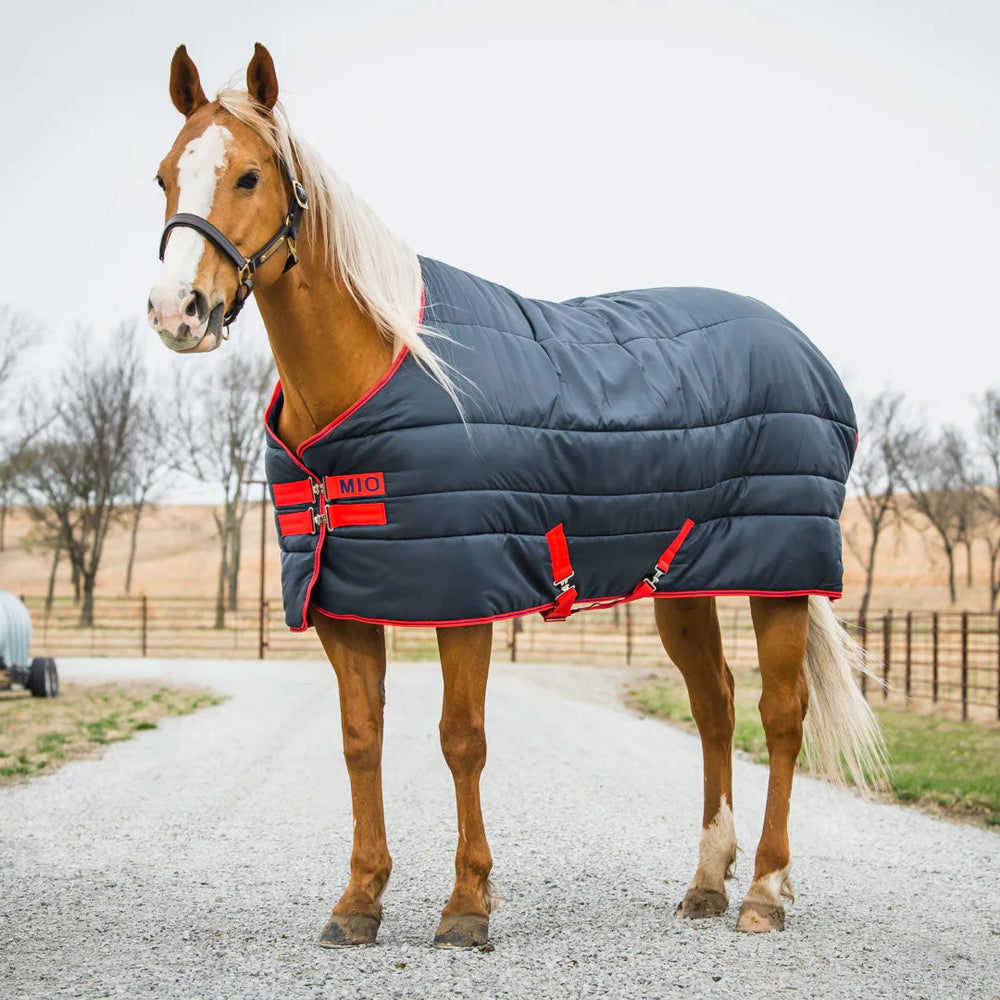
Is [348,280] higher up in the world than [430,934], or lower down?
higher up

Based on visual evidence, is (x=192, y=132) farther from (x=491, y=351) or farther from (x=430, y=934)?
(x=430, y=934)

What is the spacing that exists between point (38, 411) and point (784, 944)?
134 feet

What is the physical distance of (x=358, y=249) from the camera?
3838mm

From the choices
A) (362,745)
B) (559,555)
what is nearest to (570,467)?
(559,555)

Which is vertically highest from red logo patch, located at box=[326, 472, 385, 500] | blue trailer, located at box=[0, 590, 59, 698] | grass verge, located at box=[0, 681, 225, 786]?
red logo patch, located at box=[326, 472, 385, 500]

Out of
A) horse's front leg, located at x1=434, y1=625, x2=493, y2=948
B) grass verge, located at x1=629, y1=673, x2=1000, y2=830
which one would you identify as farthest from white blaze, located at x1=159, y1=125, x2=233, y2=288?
grass verge, located at x1=629, y1=673, x2=1000, y2=830

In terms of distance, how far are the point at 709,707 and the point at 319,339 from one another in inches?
96.3

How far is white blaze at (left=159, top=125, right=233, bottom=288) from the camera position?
3.21 meters

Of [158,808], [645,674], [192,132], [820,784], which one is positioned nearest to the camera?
[192,132]

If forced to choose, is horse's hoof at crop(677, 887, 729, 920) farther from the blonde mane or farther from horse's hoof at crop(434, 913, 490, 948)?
the blonde mane

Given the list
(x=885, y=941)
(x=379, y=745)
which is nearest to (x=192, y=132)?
(x=379, y=745)

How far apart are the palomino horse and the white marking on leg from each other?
12 cm

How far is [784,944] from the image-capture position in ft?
12.9

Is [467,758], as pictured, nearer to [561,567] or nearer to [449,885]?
[561,567]
